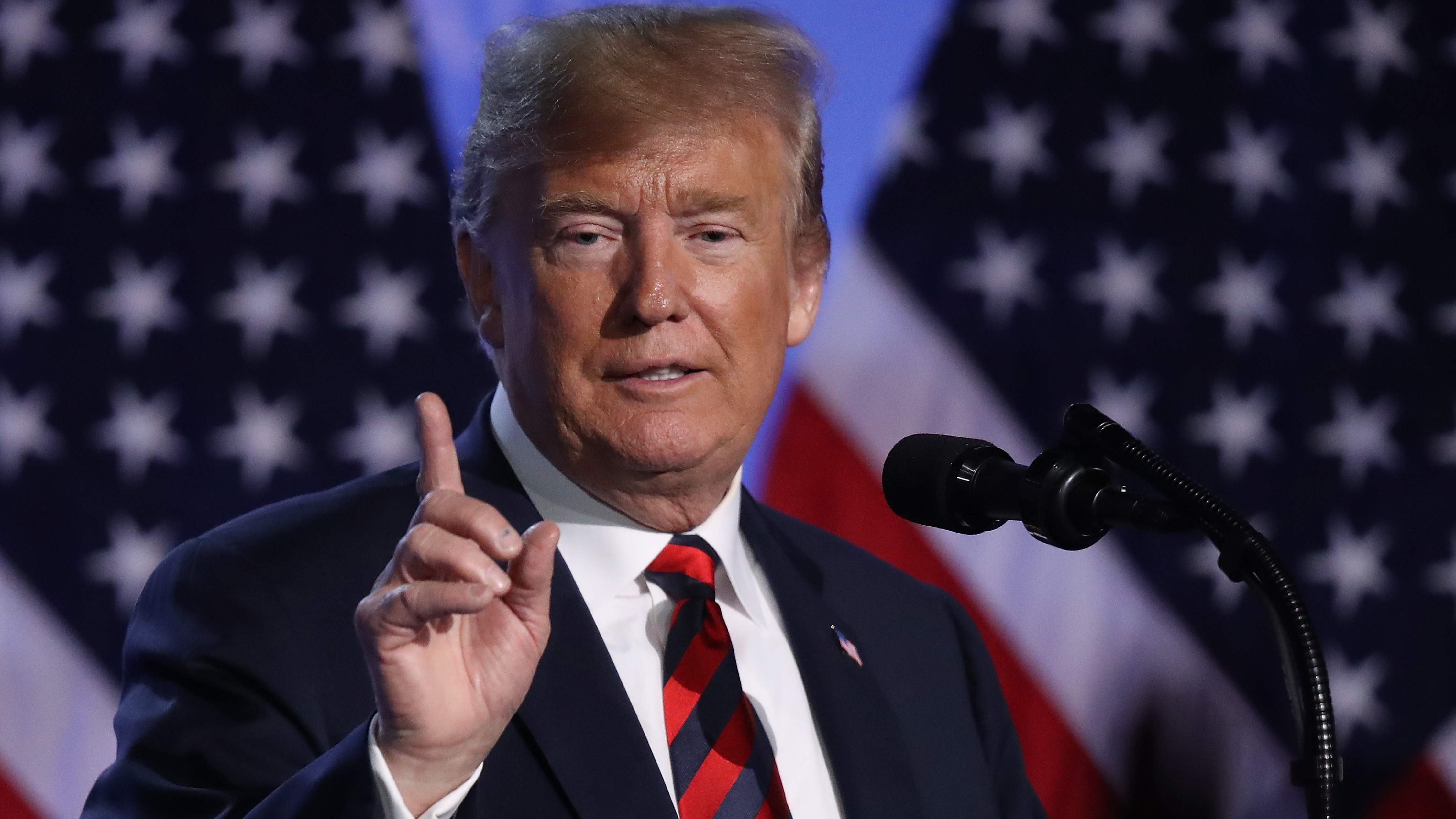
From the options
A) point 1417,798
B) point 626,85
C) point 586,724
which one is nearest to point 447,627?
point 586,724

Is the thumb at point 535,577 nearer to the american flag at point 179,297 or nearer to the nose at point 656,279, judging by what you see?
the nose at point 656,279

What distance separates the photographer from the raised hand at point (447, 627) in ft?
3.36

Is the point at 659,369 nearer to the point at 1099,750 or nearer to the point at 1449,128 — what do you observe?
the point at 1099,750

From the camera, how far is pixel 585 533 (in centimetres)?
165

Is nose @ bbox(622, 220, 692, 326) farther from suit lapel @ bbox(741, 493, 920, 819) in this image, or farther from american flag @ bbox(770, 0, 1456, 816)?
american flag @ bbox(770, 0, 1456, 816)

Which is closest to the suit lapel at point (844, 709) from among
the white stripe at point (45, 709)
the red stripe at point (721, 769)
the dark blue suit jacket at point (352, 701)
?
the dark blue suit jacket at point (352, 701)

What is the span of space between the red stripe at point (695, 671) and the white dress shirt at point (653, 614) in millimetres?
15

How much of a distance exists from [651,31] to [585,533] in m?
0.65

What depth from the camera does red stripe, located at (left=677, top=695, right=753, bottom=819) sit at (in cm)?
150

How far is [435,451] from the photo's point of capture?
1132mm

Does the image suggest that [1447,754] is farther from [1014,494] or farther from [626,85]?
[626,85]

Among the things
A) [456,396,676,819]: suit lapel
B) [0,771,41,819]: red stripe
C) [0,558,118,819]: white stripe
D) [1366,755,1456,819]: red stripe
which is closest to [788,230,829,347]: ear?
[456,396,676,819]: suit lapel

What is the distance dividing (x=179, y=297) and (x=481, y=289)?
3.73ft

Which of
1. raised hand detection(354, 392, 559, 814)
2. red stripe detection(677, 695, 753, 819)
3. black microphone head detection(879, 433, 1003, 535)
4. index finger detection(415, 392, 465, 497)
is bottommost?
red stripe detection(677, 695, 753, 819)
